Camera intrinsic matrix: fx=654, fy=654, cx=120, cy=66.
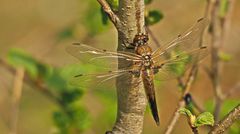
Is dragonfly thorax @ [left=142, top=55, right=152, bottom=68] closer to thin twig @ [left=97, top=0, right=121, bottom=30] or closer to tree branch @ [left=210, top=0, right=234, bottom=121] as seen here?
thin twig @ [left=97, top=0, right=121, bottom=30]

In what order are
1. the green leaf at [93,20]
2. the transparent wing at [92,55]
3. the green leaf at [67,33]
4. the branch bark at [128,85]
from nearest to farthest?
1. the branch bark at [128,85]
2. the transparent wing at [92,55]
3. the green leaf at [93,20]
4. the green leaf at [67,33]

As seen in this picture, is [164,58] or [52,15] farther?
A: [52,15]

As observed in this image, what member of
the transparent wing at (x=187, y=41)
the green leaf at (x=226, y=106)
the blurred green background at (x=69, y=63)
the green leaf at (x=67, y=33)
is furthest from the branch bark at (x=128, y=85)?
the green leaf at (x=67, y=33)

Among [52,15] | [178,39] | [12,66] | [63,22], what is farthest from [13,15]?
[178,39]

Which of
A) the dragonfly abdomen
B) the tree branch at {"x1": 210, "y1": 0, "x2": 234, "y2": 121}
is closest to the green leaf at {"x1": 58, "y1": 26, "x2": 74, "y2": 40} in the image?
the tree branch at {"x1": 210, "y1": 0, "x2": 234, "y2": 121}

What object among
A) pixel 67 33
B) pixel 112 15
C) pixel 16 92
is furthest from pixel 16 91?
pixel 112 15

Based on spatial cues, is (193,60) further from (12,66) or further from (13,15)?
(13,15)

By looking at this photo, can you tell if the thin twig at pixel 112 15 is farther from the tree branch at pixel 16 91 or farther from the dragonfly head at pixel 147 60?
the tree branch at pixel 16 91
